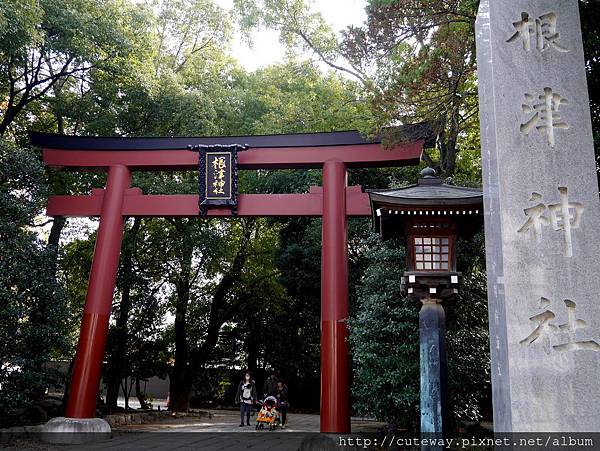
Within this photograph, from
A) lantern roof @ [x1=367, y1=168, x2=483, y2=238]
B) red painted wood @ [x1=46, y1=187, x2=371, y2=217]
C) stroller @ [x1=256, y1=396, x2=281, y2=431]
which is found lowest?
stroller @ [x1=256, y1=396, x2=281, y2=431]

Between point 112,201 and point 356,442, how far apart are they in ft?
21.5

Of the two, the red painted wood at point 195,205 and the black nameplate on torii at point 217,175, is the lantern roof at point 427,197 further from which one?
the black nameplate on torii at point 217,175

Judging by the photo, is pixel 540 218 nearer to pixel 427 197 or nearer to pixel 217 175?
pixel 427 197

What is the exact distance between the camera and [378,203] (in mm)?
6152

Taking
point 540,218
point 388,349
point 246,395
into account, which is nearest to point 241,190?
point 246,395

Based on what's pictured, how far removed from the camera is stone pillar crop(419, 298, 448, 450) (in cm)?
571

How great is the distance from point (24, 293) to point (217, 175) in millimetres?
4038

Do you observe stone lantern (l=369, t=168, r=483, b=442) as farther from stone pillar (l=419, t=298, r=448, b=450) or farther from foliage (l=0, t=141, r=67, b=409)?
foliage (l=0, t=141, r=67, b=409)

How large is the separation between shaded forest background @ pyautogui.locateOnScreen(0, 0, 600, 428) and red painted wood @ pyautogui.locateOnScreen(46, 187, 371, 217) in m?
0.64

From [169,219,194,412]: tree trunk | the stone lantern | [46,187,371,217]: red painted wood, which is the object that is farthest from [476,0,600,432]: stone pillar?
[169,219,194,412]: tree trunk

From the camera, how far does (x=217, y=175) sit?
377 inches

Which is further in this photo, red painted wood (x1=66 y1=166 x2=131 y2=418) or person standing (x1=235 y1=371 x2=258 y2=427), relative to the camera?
person standing (x1=235 y1=371 x2=258 y2=427)

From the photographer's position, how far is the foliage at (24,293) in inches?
309

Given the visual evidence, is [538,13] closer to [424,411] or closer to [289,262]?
[424,411]
